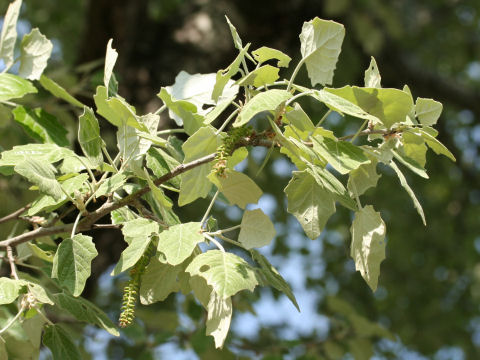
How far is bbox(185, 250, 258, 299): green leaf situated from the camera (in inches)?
27.6

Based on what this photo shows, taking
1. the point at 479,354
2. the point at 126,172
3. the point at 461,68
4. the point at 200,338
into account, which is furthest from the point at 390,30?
the point at 126,172

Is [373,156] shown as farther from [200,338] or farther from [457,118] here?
[457,118]

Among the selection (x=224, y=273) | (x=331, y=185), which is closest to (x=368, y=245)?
(x=331, y=185)

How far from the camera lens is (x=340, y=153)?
0.74 meters

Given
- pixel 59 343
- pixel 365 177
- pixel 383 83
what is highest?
pixel 365 177

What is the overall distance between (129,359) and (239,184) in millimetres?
1762

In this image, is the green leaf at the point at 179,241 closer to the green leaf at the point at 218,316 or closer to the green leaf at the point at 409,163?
the green leaf at the point at 218,316

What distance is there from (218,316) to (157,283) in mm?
133

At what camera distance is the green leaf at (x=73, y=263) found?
77 cm

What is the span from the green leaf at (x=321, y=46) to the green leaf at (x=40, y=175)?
378mm

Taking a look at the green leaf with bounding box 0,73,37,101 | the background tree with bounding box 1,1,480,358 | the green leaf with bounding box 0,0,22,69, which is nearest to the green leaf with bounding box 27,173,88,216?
the green leaf with bounding box 0,73,37,101

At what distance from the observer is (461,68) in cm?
498

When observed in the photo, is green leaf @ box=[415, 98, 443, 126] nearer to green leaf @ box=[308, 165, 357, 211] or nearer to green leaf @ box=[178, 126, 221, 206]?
green leaf @ box=[308, 165, 357, 211]

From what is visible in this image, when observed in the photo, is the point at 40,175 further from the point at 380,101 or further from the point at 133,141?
the point at 380,101
